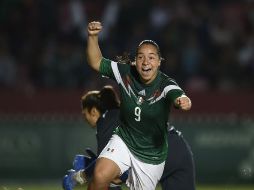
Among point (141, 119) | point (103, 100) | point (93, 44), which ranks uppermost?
point (93, 44)

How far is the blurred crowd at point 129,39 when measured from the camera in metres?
17.4

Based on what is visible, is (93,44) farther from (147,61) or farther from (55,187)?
(55,187)

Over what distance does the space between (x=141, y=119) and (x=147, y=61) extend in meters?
0.60

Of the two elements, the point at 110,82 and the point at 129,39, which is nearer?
the point at 110,82

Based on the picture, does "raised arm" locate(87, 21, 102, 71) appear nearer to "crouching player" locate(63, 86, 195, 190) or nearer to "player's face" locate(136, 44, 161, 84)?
"player's face" locate(136, 44, 161, 84)

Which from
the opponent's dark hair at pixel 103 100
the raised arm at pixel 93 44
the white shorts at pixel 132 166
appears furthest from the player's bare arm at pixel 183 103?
the opponent's dark hair at pixel 103 100

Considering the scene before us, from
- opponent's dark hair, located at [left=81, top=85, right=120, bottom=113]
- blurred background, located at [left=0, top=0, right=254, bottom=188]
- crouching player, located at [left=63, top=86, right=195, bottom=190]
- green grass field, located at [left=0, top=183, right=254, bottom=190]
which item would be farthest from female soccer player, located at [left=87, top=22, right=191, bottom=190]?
blurred background, located at [left=0, top=0, right=254, bottom=188]

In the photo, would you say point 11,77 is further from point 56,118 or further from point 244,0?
point 244,0

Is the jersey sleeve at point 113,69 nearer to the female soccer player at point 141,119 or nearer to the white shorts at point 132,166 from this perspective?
the female soccer player at point 141,119

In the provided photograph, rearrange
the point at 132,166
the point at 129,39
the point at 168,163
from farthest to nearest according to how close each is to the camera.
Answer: the point at 129,39 → the point at 168,163 → the point at 132,166

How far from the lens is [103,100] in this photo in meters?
10.3

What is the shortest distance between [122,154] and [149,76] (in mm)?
851

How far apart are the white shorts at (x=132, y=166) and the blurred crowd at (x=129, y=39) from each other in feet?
25.0

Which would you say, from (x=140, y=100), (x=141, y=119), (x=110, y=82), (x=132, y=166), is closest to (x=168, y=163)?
(x=132, y=166)
